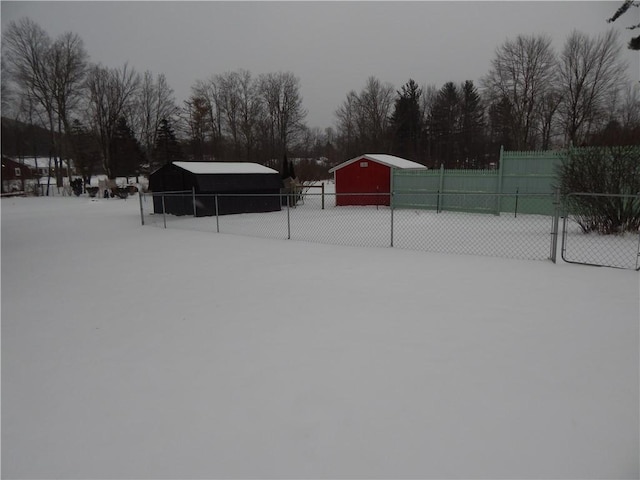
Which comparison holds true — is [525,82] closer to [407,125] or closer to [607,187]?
[407,125]

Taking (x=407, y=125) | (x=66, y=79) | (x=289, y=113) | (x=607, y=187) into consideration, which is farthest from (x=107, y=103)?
(x=607, y=187)

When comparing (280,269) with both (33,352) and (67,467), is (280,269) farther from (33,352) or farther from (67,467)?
(67,467)

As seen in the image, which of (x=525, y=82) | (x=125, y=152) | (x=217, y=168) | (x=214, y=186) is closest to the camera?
(x=214, y=186)

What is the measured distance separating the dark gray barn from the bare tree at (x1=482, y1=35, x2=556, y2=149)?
24791 mm

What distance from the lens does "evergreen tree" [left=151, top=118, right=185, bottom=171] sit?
150 feet

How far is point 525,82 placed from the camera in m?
33.5

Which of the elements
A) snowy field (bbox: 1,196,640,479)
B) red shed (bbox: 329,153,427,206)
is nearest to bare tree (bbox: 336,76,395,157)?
red shed (bbox: 329,153,427,206)

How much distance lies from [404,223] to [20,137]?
46889 mm

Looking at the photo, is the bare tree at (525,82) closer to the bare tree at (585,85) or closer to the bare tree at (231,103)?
the bare tree at (585,85)

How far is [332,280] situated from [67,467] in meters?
4.04

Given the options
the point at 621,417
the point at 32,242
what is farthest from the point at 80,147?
the point at 621,417

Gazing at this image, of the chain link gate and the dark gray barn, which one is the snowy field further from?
the dark gray barn

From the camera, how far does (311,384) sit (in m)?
2.88

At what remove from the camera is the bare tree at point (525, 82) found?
32469 millimetres
